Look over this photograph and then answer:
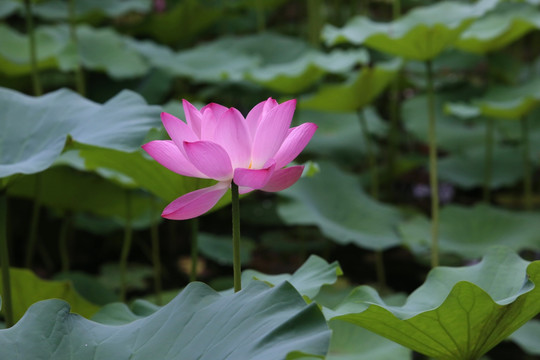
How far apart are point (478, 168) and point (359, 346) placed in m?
1.55

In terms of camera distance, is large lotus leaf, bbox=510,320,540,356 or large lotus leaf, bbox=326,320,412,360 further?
large lotus leaf, bbox=510,320,540,356

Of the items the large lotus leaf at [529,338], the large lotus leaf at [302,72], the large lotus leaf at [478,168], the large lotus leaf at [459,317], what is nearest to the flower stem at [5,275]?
the large lotus leaf at [459,317]

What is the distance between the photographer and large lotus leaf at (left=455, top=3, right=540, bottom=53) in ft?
6.81

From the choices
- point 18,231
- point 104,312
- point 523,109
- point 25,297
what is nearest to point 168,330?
point 104,312

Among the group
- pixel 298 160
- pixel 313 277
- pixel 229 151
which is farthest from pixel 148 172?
pixel 298 160

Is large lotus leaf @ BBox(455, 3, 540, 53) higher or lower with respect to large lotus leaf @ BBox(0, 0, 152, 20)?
higher

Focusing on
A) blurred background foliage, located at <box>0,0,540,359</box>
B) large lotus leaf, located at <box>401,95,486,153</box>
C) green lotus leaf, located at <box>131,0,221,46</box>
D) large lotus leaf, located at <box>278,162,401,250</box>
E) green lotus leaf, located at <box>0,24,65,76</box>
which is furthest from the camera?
green lotus leaf, located at <box>131,0,221,46</box>

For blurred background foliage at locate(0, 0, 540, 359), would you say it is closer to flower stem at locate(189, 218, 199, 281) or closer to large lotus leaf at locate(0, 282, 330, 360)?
flower stem at locate(189, 218, 199, 281)

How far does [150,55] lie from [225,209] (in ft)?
2.28

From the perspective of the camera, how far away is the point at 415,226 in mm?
2035

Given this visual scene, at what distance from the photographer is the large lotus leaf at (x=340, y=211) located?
6.00 ft

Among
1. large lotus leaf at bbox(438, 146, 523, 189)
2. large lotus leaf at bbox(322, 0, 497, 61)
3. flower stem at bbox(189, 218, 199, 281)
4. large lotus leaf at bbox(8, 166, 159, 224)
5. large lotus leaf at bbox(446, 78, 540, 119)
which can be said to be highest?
large lotus leaf at bbox(322, 0, 497, 61)

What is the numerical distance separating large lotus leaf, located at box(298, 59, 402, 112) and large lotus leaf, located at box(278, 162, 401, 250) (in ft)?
0.68

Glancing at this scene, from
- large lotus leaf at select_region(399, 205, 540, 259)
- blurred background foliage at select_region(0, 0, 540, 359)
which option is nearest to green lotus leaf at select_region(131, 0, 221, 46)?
blurred background foliage at select_region(0, 0, 540, 359)
